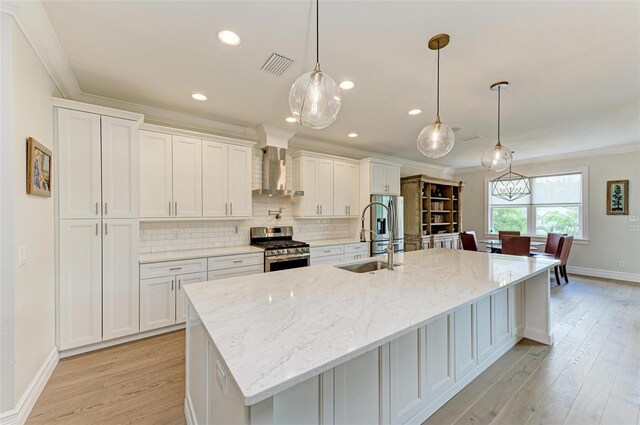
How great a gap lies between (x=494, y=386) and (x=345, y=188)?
348 cm

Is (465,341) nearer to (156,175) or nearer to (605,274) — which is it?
(156,175)

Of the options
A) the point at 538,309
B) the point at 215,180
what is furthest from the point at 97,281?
the point at 538,309

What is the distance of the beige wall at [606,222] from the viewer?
507cm

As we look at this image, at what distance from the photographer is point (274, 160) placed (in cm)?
407

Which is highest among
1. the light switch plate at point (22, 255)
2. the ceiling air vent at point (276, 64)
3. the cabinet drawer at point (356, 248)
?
the ceiling air vent at point (276, 64)

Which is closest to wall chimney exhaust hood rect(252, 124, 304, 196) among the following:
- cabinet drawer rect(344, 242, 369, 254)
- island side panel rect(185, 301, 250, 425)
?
cabinet drawer rect(344, 242, 369, 254)

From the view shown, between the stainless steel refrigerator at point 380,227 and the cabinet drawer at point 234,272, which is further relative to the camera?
the stainless steel refrigerator at point 380,227

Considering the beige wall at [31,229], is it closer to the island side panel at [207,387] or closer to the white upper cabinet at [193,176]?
the white upper cabinet at [193,176]

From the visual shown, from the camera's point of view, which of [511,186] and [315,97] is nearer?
[315,97]

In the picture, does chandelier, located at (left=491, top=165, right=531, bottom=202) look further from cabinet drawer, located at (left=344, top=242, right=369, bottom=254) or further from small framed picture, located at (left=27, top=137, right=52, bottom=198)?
small framed picture, located at (left=27, top=137, right=52, bottom=198)

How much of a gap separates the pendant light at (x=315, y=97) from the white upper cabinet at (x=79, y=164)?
2275mm

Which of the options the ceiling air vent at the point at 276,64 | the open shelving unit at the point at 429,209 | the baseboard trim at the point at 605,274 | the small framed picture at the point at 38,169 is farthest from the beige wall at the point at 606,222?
the small framed picture at the point at 38,169

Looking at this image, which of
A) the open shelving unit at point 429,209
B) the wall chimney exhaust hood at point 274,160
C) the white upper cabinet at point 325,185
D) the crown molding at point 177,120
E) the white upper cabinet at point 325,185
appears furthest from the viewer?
the open shelving unit at point 429,209

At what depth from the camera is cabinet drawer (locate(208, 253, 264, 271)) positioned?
3.24 m
